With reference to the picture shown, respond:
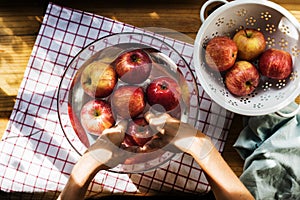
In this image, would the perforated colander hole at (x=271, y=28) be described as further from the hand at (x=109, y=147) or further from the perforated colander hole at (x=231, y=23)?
the hand at (x=109, y=147)

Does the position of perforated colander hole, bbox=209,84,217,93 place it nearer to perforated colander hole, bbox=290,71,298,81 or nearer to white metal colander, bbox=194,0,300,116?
white metal colander, bbox=194,0,300,116

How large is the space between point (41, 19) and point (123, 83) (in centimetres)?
27

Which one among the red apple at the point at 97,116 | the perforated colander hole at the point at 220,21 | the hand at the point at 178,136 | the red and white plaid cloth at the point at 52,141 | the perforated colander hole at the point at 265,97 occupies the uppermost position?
the perforated colander hole at the point at 220,21

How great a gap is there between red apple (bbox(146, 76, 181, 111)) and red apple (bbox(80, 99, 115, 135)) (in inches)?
3.3

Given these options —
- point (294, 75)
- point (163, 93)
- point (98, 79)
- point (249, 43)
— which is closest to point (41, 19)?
point (98, 79)

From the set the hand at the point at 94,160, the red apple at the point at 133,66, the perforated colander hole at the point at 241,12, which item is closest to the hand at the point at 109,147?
the hand at the point at 94,160

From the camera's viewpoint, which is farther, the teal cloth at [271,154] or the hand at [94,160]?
the teal cloth at [271,154]

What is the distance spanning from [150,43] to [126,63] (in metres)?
0.10

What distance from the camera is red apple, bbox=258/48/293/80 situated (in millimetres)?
964

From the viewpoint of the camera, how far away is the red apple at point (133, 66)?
36.0 inches

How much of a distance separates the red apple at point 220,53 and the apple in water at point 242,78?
0.02 meters

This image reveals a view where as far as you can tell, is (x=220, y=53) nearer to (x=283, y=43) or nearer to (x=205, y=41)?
(x=205, y=41)

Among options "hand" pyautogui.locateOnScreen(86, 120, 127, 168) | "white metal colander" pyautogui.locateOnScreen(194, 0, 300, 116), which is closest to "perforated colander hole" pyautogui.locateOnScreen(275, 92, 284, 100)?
"white metal colander" pyautogui.locateOnScreen(194, 0, 300, 116)

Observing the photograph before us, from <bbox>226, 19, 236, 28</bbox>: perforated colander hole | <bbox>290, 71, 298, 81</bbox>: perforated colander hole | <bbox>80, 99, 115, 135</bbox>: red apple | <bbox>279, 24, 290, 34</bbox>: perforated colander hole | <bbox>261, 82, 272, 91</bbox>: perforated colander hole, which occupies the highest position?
<bbox>279, 24, 290, 34</bbox>: perforated colander hole
